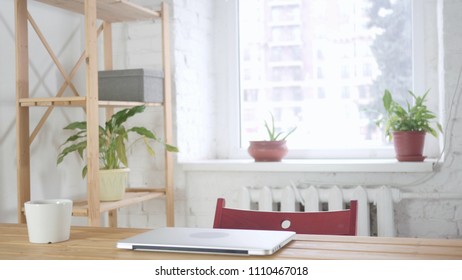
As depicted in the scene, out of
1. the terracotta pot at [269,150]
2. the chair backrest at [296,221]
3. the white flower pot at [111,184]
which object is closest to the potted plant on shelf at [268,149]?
the terracotta pot at [269,150]

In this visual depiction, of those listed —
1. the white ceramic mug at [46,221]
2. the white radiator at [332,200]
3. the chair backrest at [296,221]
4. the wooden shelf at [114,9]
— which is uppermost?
the wooden shelf at [114,9]

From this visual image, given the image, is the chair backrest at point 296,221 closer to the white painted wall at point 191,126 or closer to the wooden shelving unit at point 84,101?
the wooden shelving unit at point 84,101

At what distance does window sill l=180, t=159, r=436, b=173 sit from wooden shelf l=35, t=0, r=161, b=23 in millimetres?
761

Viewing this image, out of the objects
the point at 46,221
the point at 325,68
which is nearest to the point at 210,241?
the point at 46,221

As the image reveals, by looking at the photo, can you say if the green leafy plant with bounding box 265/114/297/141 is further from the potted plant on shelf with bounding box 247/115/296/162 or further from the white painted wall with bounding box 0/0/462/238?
the white painted wall with bounding box 0/0/462/238

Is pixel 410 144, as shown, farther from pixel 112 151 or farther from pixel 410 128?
pixel 112 151

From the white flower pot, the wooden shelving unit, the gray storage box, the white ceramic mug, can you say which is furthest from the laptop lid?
the gray storage box

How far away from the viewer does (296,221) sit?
1694 mm

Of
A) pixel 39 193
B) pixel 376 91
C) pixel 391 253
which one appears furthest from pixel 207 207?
pixel 391 253

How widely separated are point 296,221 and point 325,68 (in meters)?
1.64

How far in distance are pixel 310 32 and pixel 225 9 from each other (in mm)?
508

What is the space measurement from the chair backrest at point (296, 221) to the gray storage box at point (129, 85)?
1.06 metres

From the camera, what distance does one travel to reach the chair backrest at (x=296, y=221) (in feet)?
5.36

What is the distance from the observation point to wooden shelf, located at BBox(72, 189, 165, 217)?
234cm
